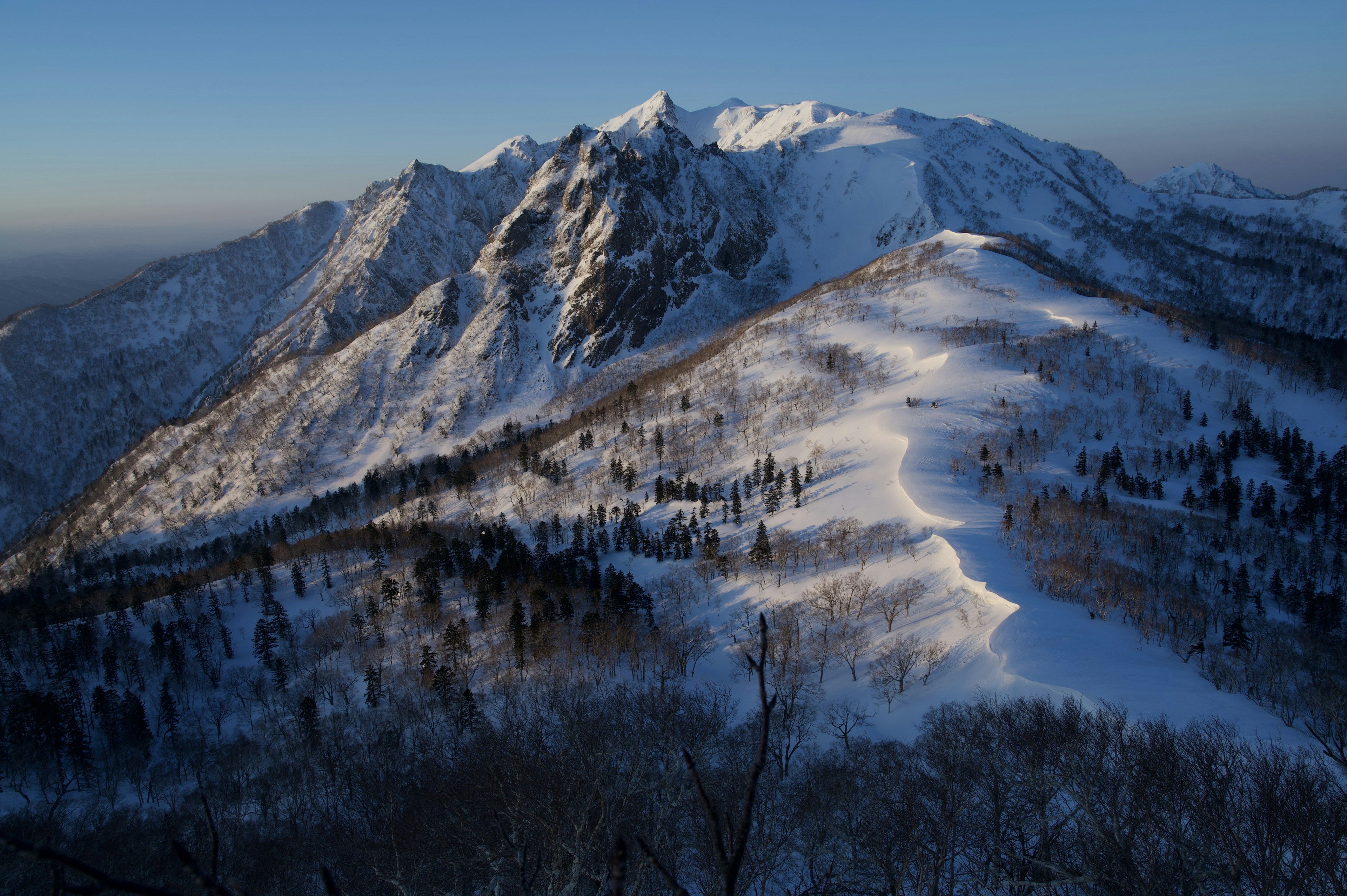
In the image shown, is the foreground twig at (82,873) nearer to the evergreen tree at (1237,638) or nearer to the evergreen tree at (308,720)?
the evergreen tree at (1237,638)

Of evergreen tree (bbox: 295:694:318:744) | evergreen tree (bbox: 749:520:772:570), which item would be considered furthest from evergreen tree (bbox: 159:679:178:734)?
evergreen tree (bbox: 749:520:772:570)

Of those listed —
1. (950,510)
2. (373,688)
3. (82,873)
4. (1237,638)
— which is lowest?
(373,688)

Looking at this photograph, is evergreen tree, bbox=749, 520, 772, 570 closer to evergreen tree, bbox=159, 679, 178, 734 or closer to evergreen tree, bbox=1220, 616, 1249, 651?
evergreen tree, bbox=1220, 616, 1249, 651

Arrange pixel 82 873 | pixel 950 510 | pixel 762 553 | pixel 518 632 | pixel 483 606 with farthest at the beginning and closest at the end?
1. pixel 483 606
2. pixel 762 553
3. pixel 950 510
4. pixel 518 632
5. pixel 82 873

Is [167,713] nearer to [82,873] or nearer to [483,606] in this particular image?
[483,606]

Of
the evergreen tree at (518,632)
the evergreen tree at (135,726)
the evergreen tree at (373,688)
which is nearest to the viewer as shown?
the evergreen tree at (518,632)

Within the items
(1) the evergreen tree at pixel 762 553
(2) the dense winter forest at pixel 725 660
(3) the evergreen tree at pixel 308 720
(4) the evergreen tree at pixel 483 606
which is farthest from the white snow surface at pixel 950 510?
(3) the evergreen tree at pixel 308 720

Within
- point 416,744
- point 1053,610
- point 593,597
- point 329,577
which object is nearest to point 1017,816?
point 1053,610

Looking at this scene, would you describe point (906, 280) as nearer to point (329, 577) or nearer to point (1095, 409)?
point (1095, 409)

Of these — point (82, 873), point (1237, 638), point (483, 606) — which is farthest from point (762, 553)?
point (82, 873)
